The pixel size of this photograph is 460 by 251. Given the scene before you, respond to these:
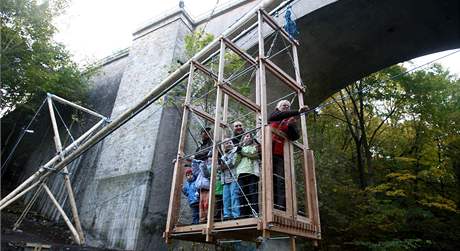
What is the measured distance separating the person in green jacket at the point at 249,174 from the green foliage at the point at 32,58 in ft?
35.2

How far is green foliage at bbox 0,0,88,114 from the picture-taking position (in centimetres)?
1149

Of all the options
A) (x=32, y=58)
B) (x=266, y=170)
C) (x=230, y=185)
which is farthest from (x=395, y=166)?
(x=32, y=58)

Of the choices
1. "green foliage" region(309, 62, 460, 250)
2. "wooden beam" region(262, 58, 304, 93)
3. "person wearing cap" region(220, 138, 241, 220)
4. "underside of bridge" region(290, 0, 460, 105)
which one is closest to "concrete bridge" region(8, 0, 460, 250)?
"underside of bridge" region(290, 0, 460, 105)

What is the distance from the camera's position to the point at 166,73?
36.6 ft

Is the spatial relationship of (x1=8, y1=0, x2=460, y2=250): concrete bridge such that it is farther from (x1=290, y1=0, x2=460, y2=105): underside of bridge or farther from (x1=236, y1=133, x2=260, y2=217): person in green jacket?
(x1=236, y1=133, x2=260, y2=217): person in green jacket

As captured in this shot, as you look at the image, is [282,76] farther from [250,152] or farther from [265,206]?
[265,206]

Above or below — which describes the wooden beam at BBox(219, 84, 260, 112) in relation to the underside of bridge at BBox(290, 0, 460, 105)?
below

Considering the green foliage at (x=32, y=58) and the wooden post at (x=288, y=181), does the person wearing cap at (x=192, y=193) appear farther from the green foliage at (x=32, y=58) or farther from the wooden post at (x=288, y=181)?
the green foliage at (x=32, y=58)

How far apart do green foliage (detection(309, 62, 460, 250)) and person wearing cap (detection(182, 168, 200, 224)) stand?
4199 millimetres

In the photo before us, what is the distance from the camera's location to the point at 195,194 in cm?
534

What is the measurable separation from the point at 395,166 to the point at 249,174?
11.0 meters

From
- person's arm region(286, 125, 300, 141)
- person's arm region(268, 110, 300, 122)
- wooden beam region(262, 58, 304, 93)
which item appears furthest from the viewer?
wooden beam region(262, 58, 304, 93)

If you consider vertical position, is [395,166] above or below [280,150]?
above

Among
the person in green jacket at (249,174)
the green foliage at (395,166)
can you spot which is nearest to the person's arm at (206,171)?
the person in green jacket at (249,174)
